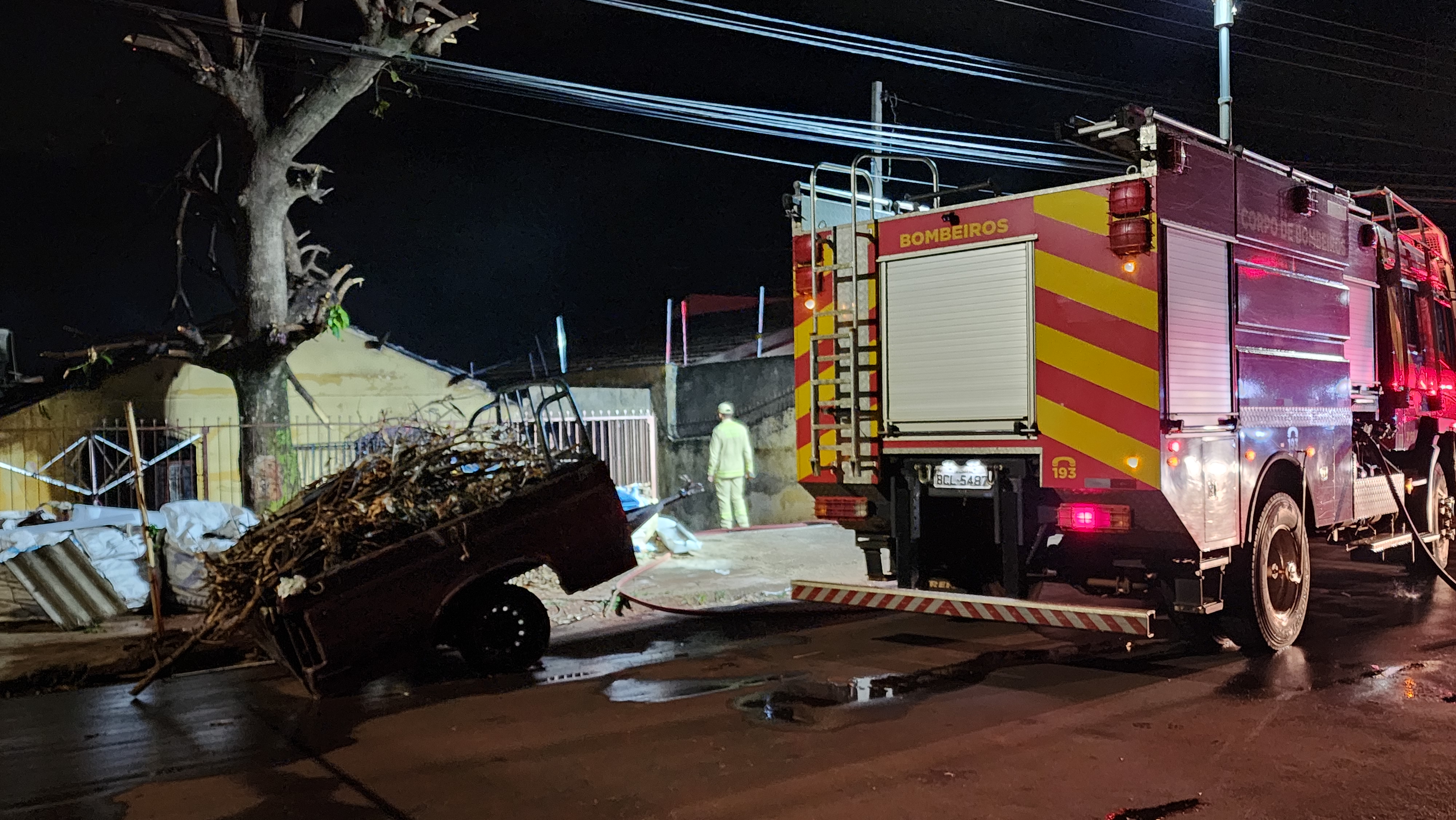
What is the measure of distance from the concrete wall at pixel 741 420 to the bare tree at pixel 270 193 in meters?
Answer: 5.17

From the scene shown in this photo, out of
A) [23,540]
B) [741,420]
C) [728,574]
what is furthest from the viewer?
[741,420]

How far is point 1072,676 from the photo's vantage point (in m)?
6.64

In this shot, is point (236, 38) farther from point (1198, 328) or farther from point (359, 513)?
point (1198, 328)

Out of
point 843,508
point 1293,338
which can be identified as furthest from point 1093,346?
point 1293,338

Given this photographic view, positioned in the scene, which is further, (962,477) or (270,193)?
(270,193)

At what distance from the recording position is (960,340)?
23.3 feet

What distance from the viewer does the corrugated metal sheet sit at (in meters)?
8.84

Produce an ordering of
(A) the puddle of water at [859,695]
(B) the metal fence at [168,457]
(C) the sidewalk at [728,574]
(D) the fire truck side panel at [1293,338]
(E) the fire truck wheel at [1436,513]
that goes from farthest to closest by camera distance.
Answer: (B) the metal fence at [168,457] < (E) the fire truck wheel at [1436,513] < (C) the sidewalk at [728,574] < (D) the fire truck side panel at [1293,338] < (A) the puddle of water at [859,695]

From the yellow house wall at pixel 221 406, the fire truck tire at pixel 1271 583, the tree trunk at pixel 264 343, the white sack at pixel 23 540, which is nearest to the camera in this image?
the fire truck tire at pixel 1271 583

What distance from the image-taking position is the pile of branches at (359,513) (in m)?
6.24

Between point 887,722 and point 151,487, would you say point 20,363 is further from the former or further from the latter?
point 887,722

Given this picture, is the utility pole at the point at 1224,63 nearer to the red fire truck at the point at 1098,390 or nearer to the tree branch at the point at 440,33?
the red fire truck at the point at 1098,390

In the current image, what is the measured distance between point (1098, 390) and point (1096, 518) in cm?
78

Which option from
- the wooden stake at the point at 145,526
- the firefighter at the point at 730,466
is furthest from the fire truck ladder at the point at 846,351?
the firefighter at the point at 730,466
